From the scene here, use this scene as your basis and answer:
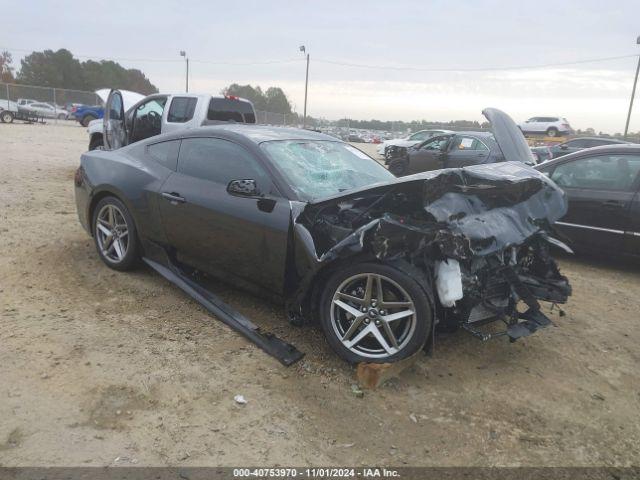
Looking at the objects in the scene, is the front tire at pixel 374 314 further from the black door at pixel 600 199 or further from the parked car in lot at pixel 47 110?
the parked car in lot at pixel 47 110

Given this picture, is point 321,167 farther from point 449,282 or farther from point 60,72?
point 60,72

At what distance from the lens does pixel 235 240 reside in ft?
12.4

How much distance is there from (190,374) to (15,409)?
3.04 feet

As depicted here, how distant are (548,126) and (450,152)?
75.0 ft

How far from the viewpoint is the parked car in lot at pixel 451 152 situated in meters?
11.4

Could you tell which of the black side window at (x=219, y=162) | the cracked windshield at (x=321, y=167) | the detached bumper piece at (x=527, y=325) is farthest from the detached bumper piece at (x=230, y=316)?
the detached bumper piece at (x=527, y=325)

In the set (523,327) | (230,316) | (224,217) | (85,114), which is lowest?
(230,316)

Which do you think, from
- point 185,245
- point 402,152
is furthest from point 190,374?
point 402,152

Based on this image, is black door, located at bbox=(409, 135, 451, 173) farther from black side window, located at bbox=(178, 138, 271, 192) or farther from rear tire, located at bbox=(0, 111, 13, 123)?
rear tire, located at bbox=(0, 111, 13, 123)

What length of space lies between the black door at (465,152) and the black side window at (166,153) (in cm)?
836

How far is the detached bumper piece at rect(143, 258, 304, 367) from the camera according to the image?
3367 millimetres

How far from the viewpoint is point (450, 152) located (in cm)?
1212

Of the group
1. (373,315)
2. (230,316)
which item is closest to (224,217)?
(230,316)

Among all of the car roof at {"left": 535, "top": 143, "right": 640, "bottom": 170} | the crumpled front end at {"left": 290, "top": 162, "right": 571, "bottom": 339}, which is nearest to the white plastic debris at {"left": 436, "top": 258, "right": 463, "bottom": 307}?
A: the crumpled front end at {"left": 290, "top": 162, "right": 571, "bottom": 339}
